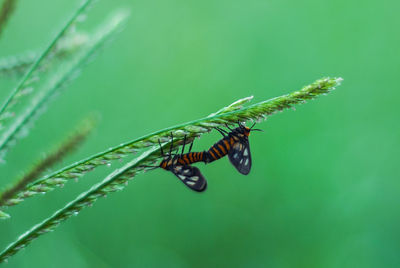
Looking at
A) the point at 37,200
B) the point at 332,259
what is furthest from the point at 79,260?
the point at 332,259

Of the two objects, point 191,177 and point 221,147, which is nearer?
point 221,147

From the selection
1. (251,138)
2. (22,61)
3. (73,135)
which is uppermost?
(251,138)

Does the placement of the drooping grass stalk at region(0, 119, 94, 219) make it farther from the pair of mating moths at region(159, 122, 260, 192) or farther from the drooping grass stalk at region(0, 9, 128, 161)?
the pair of mating moths at region(159, 122, 260, 192)

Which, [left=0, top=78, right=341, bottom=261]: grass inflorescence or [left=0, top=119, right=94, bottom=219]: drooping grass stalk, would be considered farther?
[left=0, top=78, right=341, bottom=261]: grass inflorescence

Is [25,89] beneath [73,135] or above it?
above

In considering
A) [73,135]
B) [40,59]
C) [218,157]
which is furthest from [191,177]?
[73,135]

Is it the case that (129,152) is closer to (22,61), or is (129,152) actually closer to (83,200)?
(83,200)

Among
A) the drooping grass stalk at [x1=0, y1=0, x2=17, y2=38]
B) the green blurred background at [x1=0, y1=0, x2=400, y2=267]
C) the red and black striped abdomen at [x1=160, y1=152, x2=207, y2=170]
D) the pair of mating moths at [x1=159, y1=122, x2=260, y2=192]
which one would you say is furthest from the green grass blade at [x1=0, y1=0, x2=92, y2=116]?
the green blurred background at [x1=0, y1=0, x2=400, y2=267]
